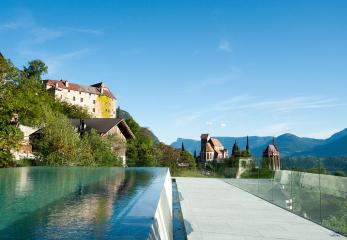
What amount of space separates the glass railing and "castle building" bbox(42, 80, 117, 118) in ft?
295

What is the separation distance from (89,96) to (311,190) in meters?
99.8

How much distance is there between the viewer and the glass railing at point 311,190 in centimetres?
911

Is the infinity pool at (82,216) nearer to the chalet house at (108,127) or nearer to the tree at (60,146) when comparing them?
the tree at (60,146)

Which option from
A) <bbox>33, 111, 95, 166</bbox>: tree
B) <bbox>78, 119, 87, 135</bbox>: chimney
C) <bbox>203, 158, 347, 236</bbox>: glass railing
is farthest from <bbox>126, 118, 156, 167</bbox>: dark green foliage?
<bbox>203, 158, 347, 236</bbox>: glass railing

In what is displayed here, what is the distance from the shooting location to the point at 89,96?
106312 mm

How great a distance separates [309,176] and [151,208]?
15.0 feet

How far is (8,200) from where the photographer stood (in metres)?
11.4

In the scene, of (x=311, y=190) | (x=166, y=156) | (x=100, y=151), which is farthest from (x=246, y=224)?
(x=166, y=156)

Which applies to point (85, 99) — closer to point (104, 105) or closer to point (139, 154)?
point (104, 105)

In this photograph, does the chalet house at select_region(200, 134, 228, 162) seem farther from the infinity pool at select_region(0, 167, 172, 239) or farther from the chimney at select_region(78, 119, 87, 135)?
the infinity pool at select_region(0, 167, 172, 239)

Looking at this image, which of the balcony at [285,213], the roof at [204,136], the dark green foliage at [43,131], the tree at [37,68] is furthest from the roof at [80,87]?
the balcony at [285,213]

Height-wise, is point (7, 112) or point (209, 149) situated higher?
point (7, 112)

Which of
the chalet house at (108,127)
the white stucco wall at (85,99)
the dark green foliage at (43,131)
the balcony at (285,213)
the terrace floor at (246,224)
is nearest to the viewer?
the terrace floor at (246,224)

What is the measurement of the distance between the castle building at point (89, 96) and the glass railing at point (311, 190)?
90.0 metres
